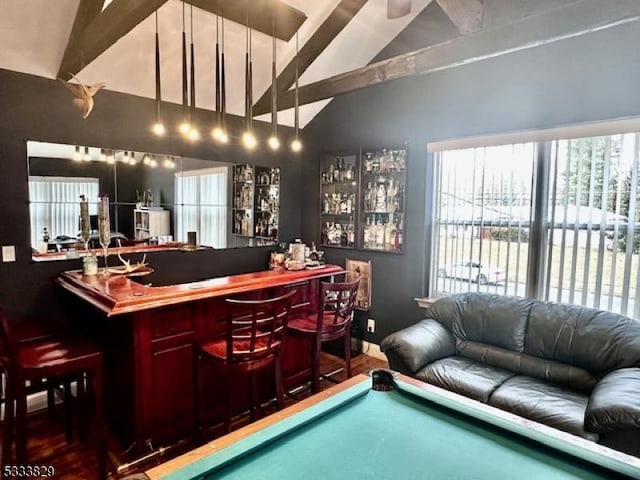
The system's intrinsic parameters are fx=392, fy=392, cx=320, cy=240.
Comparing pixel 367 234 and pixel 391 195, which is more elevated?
pixel 391 195

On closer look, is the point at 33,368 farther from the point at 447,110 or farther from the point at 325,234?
the point at 447,110

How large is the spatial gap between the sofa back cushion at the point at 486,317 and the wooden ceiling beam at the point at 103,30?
3233 mm

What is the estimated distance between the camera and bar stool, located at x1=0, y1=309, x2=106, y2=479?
2102 millimetres

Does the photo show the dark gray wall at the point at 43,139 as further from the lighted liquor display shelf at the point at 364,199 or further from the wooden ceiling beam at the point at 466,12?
the wooden ceiling beam at the point at 466,12

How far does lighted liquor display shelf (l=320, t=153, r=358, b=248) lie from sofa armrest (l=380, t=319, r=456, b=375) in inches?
62.8

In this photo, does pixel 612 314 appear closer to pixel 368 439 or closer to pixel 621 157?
pixel 621 157

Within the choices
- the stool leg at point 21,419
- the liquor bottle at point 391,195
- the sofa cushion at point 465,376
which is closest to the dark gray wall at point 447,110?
the liquor bottle at point 391,195

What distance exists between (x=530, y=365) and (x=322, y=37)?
11.4 ft

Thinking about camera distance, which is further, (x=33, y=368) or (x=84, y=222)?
(x=84, y=222)

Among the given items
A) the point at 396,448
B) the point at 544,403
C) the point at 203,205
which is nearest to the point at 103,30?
the point at 203,205

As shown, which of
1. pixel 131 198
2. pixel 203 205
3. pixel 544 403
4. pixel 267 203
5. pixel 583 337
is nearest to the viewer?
pixel 544 403

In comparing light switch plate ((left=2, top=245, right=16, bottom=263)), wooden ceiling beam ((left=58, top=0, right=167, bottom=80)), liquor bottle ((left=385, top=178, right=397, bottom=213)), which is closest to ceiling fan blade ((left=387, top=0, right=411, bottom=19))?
wooden ceiling beam ((left=58, top=0, right=167, bottom=80))

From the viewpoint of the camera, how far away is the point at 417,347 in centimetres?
310

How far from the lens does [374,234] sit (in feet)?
14.7
